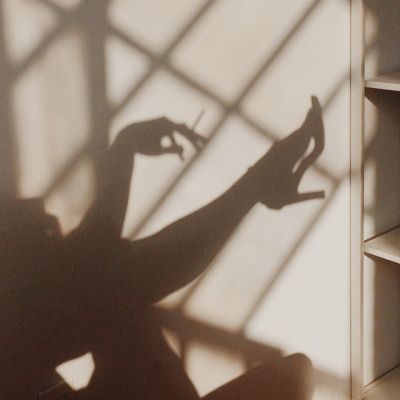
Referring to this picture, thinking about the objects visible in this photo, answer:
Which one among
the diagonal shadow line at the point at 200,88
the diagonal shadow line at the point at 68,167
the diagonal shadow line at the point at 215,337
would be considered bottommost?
the diagonal shadow line at the point at 215,337

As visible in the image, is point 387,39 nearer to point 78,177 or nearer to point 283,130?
point 283,130

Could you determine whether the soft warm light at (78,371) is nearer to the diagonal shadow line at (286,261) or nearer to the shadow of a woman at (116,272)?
the shadow of a woman at (116,272)

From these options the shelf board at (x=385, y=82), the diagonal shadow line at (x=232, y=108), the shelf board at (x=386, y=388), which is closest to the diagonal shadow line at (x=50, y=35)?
the diagonal shadow line at (x=232, y=108)

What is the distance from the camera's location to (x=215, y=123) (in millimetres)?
1766

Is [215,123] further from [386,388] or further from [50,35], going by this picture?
[386,388]

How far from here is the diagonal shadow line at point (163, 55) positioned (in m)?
1.61

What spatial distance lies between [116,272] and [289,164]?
0.55m

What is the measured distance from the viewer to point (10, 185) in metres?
1.48

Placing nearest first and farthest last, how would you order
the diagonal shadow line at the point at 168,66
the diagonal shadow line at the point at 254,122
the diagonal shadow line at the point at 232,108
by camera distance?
the diagonal shadow line at the point at 168,66, the diagonal shadow line at the point at 232,108, the diagonal shadow line at the point at 254,122

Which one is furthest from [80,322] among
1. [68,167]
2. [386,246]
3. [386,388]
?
[386,388]

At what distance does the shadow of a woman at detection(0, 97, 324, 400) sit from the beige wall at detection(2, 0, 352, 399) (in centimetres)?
3

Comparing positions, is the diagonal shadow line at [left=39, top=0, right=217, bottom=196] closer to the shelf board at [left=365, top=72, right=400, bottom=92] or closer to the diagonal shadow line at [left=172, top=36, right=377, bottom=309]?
the diagonal shadow line at [left=172, top=36, right=377, bottom=309]

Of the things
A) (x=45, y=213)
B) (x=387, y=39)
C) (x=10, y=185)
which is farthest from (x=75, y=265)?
(x=387, y=39)

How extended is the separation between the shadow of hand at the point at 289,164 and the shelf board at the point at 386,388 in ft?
2.24
